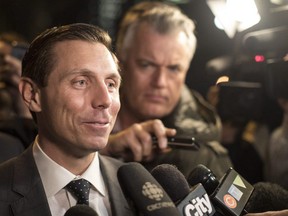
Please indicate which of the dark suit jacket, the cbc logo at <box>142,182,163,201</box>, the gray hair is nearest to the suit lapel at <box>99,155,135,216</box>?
the dark suit jacket

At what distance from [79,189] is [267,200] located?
0.45 metres

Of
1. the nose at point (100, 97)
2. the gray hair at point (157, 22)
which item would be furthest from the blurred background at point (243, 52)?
the nose at point (100, 97)

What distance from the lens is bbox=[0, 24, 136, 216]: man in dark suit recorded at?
122 centimetres

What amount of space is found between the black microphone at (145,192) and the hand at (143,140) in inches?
19.6

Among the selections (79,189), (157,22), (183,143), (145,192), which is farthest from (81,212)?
(157,22)

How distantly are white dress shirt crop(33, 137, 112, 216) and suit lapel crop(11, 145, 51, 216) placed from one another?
18 millimetres

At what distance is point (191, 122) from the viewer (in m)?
1.98

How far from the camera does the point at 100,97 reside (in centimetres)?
122

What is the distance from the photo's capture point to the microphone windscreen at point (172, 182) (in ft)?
3.41

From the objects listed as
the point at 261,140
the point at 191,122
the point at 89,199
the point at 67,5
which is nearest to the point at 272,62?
the point at 191,122

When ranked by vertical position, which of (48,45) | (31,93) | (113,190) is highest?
(48,45)

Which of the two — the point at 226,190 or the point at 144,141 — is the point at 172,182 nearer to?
the point at 226,190

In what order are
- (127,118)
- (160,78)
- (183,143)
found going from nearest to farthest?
1. (183,143)
2. (160,78)
3. (127,118)

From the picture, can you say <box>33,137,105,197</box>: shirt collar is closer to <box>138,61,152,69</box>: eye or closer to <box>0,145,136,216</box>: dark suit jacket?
<box>0,145,136,216</box>: dark suit jacket
